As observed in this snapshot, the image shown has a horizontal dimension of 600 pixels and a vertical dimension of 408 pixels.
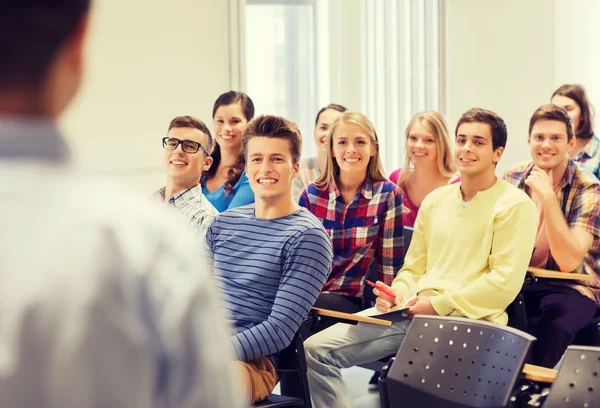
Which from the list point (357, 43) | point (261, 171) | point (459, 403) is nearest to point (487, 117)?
point (261, 171)

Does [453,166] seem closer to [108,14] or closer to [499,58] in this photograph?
[108,14]

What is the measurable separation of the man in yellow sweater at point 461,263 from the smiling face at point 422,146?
0.57 meters

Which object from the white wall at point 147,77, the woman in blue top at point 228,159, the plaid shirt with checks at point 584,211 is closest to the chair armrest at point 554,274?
the plaid shirt with checks at point 584,211

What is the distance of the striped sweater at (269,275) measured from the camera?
2.58 metres

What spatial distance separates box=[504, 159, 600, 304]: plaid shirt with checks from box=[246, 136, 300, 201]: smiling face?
125 centimetres

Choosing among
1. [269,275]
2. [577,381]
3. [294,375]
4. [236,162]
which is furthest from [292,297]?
[236,162]

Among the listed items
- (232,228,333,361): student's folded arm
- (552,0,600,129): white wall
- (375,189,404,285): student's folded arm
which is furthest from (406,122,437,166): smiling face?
(552,0,600,129): white wall

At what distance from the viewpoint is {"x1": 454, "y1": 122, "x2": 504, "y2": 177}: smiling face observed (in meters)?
3.30

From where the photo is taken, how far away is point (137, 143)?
4684 millimetres

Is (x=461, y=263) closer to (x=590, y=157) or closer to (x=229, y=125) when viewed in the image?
(x=229, y=125)

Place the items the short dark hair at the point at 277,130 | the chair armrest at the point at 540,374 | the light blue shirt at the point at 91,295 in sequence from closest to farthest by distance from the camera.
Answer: the light blue shirt at the point at 91,295
the chair armrest at the point at 540,374
the short dark hair at the point at 277,130

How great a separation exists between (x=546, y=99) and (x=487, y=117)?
3.43m

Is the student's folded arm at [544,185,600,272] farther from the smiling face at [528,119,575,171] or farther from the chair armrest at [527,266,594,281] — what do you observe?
the smiling face at [528,119,575,171]

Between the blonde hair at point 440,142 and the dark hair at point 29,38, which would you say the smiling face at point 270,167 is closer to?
the blonde hair at point 440,142
